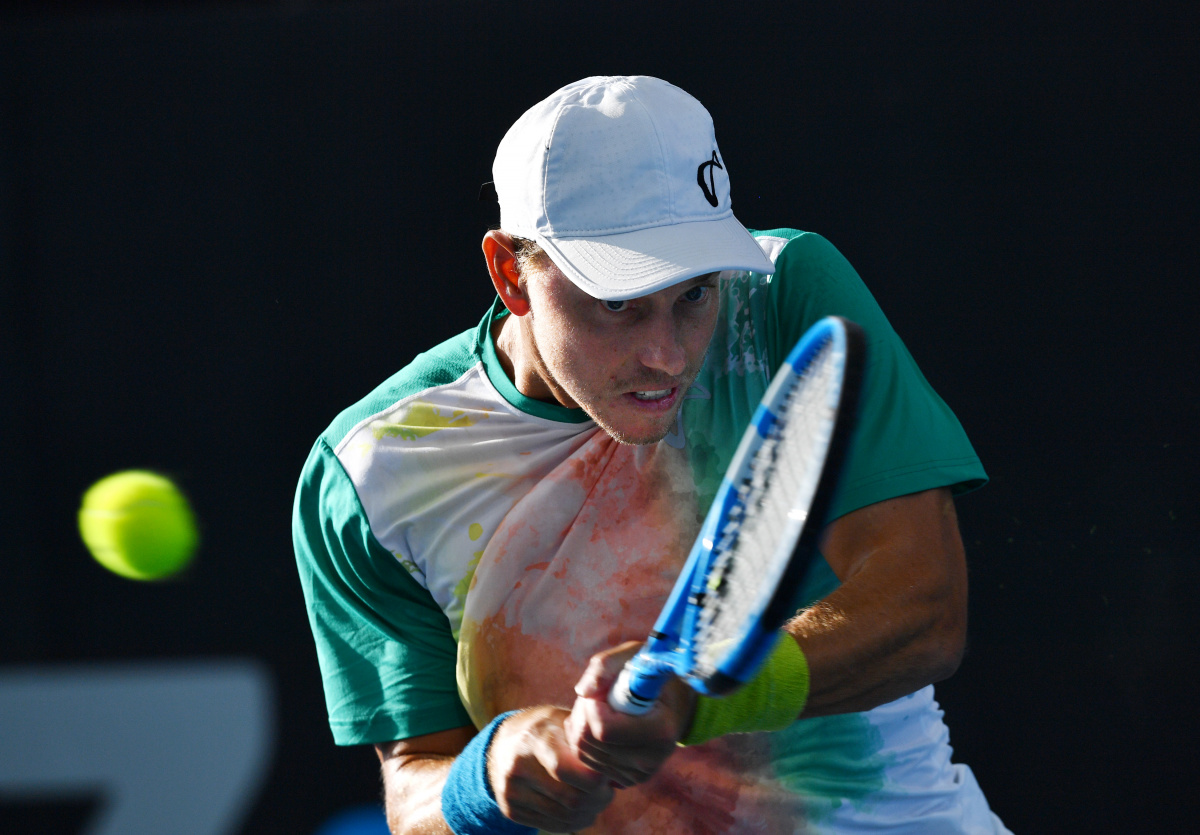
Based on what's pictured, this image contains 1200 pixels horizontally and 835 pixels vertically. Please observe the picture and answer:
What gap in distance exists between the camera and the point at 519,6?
7.26ft

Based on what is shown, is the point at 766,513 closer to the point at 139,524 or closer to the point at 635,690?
the point at 635,690

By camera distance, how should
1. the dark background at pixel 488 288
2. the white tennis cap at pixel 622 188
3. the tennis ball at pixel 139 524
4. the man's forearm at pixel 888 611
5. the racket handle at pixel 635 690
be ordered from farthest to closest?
the tennis ball at pixel 139 524 → the dark background at pixel 488 288 → the white tennis cap at pixel 622 188 → the man's forearm at pixel 888 611 → the racket handle at pixel 635 690

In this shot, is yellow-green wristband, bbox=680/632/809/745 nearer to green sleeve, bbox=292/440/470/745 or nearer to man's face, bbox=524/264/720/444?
man's face, bbox=524/264/720/444

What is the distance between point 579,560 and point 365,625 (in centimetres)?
31

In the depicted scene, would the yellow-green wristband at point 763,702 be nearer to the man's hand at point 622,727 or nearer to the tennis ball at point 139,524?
the man's hand at point 622,727

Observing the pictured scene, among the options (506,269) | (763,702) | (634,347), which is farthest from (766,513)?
(506,269)

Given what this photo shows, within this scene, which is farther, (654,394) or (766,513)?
(654,394)

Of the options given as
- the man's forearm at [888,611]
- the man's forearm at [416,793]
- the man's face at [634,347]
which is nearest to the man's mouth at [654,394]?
the man's face at [634,347]

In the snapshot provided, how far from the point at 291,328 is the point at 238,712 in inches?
32.6

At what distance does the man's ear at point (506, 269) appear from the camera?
1.35 metres

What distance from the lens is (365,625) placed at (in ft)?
4.87

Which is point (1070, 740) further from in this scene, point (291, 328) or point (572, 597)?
point (291, 328)

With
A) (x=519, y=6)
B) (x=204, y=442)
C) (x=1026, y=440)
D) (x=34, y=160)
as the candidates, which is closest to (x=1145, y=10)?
(x=1026, y=440)

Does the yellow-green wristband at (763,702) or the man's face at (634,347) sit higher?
the man's face at (634,347)
